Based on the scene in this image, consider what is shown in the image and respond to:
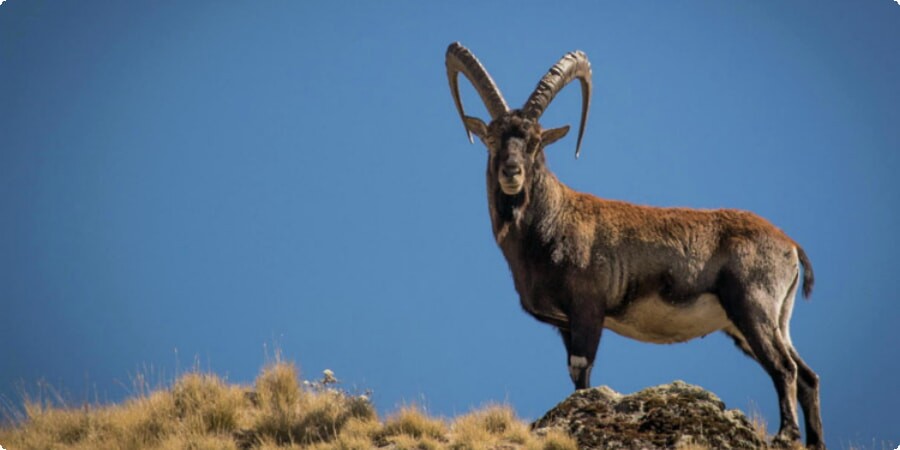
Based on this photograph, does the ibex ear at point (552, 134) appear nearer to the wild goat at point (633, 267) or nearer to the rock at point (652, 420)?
the wild goat at point (633, 267)

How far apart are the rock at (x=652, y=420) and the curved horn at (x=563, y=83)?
13.0 ft

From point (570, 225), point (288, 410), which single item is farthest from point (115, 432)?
point (570, 225)

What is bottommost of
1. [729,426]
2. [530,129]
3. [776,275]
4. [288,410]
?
[729,426]

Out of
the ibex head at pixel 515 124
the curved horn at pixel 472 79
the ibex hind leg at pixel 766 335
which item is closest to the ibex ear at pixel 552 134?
the ibex head at pixel 515 124

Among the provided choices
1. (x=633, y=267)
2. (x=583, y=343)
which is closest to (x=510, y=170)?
(x=633, y=267)

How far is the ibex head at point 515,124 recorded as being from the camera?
14742 mm

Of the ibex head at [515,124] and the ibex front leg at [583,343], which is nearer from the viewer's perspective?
the ibex front leg at [583,343]

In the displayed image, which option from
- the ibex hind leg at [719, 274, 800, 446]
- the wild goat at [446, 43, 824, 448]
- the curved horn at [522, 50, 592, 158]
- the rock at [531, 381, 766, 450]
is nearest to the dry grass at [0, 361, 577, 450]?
the rock at [531, 381, 766, 450]

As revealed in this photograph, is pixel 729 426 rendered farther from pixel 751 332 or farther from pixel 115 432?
pixel 115 432

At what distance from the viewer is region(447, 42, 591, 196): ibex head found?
48.4 feet

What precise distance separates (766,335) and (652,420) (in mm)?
2267

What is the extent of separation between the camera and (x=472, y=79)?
54.6 ft

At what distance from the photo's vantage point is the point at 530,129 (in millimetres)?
15156

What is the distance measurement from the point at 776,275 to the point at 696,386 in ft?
7.12
